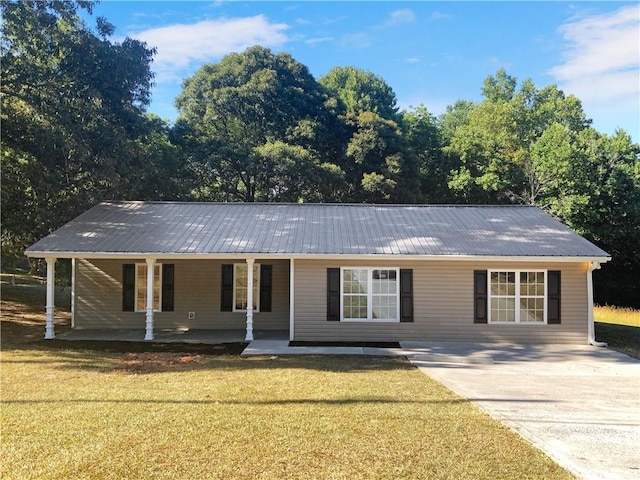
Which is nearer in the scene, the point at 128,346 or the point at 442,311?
the point at 128,346

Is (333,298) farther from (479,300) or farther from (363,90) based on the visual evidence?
(363,90)

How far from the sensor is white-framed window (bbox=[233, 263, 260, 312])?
46.9 ft

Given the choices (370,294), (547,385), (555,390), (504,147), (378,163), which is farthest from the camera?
(504,147)

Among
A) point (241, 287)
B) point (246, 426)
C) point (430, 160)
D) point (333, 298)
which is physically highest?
point (430, 160)

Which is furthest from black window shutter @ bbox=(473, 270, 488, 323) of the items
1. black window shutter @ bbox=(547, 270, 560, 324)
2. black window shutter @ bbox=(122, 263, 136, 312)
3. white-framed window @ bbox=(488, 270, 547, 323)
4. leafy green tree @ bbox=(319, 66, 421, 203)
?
leafy green tree @ bbox=(319, 66, 421, 203)

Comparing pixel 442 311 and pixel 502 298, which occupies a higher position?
pixel 502 298

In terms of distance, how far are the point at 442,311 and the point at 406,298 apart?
991 mm

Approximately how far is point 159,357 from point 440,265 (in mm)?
7114

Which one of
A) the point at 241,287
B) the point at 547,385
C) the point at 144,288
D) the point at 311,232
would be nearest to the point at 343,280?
the point at 311,232

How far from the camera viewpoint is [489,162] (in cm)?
2888

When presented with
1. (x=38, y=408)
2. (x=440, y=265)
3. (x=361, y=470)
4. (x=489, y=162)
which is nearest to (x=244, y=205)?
(x=440, y=265)

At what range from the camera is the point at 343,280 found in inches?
494

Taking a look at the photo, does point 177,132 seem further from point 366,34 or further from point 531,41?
point 531,41

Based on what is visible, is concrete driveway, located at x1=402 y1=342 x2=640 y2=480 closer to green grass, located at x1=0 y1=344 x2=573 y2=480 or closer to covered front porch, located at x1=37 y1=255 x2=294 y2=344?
green grass, located at x1=0 y1=344 x2=573 y2=480
